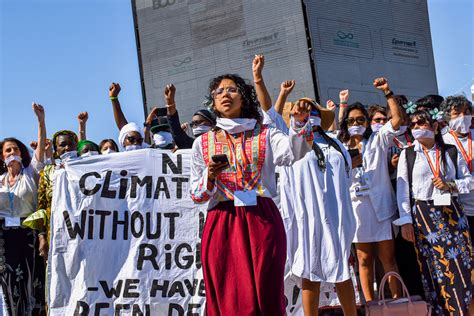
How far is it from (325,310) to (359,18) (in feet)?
31.3

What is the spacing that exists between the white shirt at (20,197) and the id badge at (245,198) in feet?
9.36

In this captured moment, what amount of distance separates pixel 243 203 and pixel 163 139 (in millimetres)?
2488

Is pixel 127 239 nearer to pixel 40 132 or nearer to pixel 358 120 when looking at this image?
pixel 40 132

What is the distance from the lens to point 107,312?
5988 millimetres

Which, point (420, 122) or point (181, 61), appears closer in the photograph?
point (420, 122)

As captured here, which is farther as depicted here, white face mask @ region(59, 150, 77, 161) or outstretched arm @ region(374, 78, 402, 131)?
white face mask @ region(59, 150, 77, 161)

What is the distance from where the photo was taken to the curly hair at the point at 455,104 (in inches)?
257

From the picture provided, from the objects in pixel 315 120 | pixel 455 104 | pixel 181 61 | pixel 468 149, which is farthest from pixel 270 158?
pixel 181 61

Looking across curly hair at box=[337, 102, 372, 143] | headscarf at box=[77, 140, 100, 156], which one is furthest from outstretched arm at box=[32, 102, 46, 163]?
curly hair at box=[337, 102, 372, 143]

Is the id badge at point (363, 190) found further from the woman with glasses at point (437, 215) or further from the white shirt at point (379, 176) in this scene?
the woman with glasses at point (437, 215)

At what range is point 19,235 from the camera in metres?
6.72

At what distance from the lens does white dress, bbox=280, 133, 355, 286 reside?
5.47m

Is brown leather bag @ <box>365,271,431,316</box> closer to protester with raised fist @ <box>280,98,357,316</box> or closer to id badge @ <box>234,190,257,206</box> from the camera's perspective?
protester with raised fist @ <box>280,98,357,316</box>

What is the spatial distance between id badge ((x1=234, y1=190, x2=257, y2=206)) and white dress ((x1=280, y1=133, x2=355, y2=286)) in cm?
111
